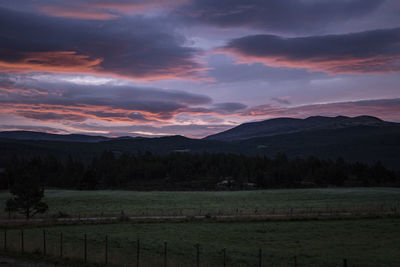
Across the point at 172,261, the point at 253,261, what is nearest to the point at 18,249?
the point at 172,261

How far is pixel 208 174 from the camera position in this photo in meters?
185

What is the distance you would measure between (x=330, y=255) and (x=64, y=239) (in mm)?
22789

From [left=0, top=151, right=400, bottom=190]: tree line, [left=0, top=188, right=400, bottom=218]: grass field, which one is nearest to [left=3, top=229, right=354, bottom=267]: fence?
[left=0, top=188, right=400, bottom=218]: grass field

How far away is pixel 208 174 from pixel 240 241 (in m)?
152

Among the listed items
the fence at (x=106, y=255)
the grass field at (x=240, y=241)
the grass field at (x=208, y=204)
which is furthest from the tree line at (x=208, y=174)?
the fence at (x=106, y=255)

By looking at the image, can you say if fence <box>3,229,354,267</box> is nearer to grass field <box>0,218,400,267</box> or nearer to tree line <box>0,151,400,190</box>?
grass field <box>0,218,400,267</box>

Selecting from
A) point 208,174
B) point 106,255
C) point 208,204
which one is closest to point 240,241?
point 106,255

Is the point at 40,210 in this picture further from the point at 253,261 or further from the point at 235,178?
the point at 235,178

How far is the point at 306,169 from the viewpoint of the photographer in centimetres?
17688

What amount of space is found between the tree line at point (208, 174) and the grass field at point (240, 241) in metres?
95.3

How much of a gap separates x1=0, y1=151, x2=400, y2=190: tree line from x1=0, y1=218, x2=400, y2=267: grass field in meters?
95.3

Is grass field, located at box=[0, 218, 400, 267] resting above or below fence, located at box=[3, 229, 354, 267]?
below

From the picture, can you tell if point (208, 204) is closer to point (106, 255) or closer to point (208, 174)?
point (106, 255)

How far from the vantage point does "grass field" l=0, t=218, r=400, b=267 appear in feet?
84.1
